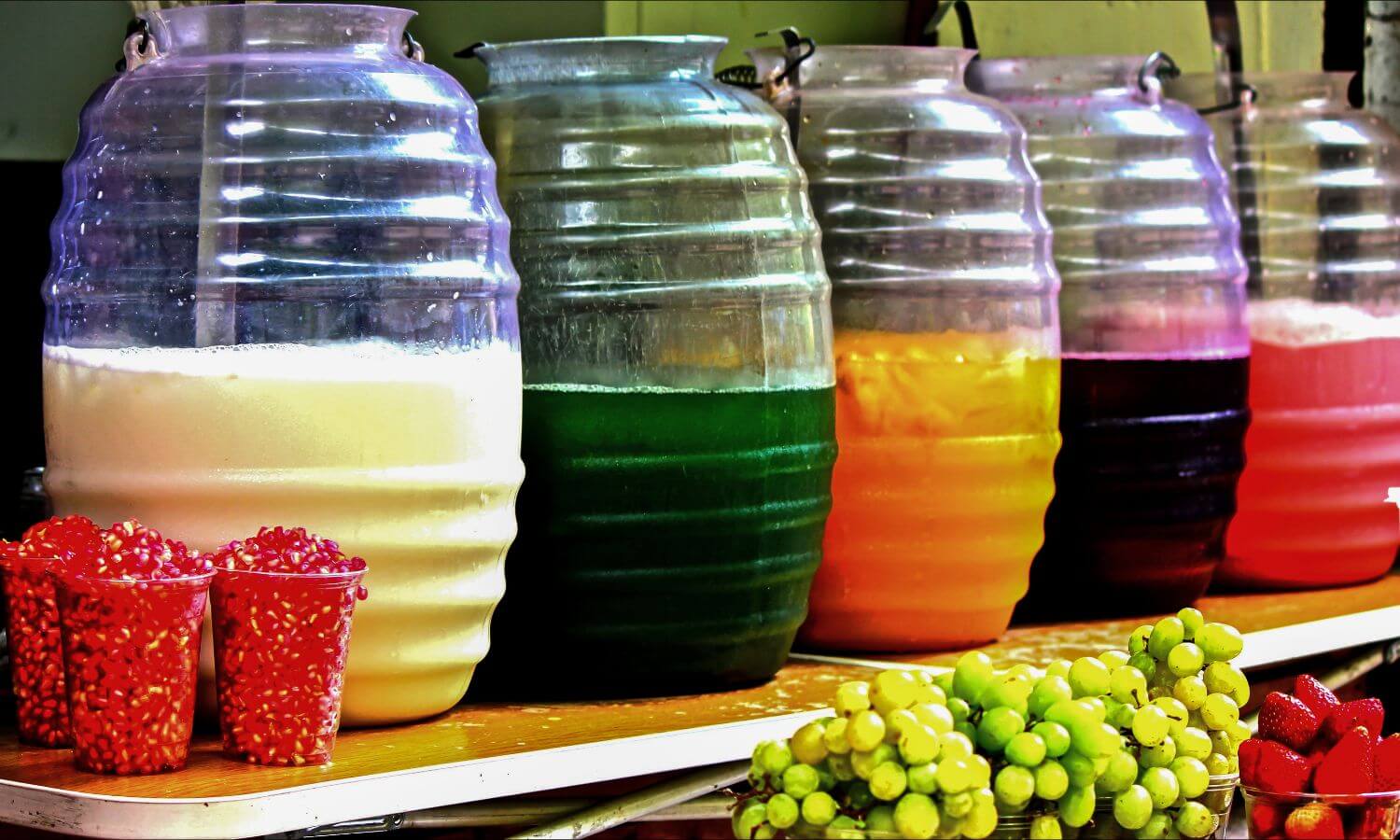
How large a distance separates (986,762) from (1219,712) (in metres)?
0.23

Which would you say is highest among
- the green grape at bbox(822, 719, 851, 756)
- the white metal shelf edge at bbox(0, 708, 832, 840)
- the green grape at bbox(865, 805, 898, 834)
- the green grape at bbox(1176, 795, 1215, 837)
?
the green grape at bbox(822, 719, 851, 756)

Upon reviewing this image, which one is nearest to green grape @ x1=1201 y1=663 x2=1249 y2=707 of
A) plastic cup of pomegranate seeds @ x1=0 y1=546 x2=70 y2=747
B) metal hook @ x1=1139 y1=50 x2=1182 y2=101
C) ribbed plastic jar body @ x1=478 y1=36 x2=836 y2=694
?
ribbed plastic jar body @ x1=478 y1=36 x2=836 y2=694

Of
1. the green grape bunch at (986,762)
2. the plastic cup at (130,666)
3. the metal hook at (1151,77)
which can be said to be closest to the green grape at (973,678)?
the green grape bunch at (986,762)

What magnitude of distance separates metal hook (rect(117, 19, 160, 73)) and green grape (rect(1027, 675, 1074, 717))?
93 cm

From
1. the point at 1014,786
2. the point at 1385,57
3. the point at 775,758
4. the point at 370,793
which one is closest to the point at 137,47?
the point at 370,793

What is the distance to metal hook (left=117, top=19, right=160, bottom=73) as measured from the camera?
171 cm

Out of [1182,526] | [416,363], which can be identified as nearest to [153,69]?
[416,363]

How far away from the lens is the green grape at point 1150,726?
1.24 metres

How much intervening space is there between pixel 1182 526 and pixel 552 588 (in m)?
0.82

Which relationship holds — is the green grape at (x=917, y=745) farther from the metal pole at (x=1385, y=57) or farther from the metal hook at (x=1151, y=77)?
the metal pole at (x=1385, y=57)

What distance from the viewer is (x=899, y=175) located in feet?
6.71

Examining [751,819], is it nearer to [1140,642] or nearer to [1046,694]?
[1046,694]

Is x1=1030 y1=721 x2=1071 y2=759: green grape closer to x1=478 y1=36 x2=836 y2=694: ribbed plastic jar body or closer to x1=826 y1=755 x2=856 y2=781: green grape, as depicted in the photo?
x1=826 y1=755 x2=856 y2=781: green grape

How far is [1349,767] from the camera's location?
131 cm
